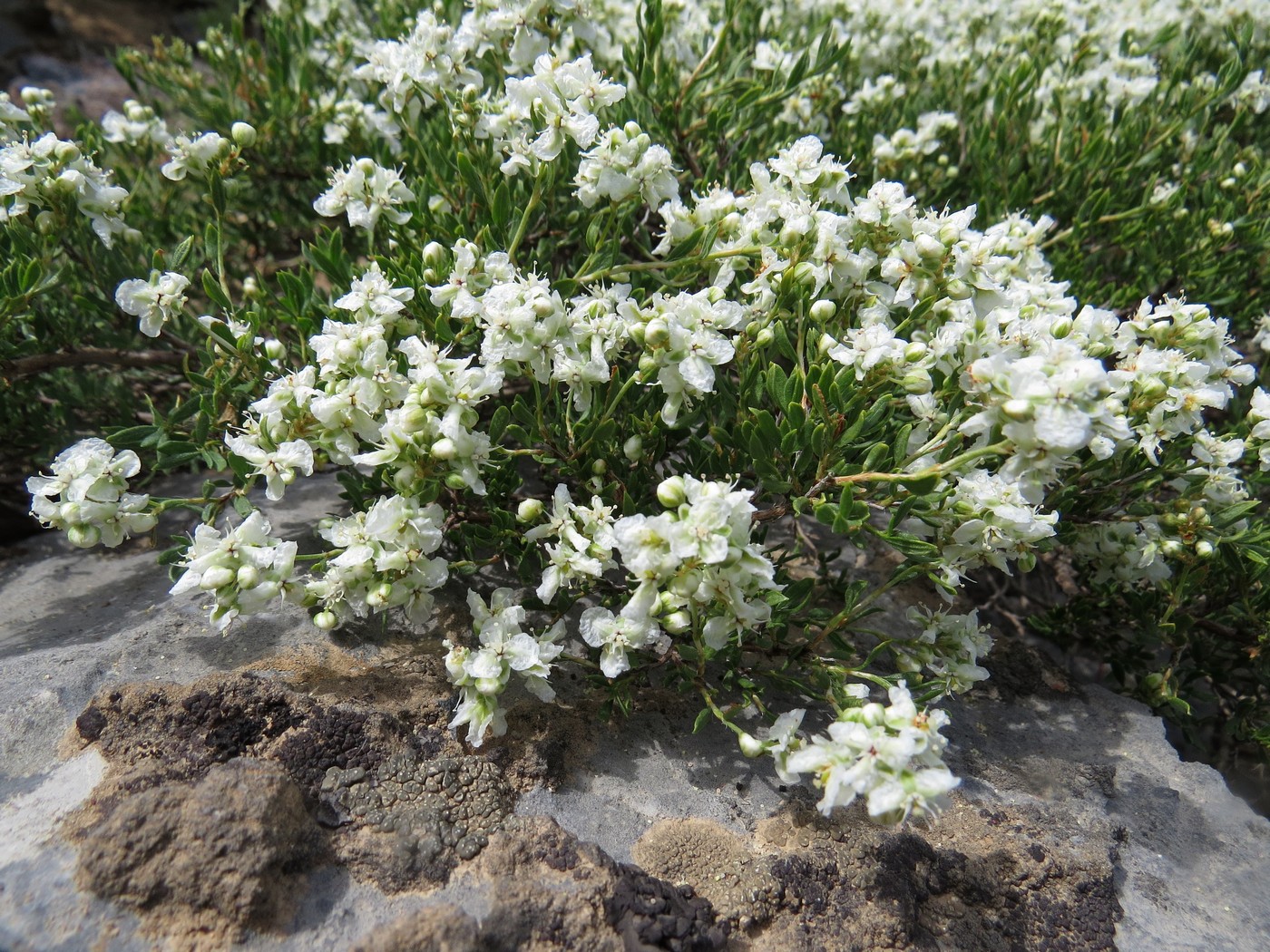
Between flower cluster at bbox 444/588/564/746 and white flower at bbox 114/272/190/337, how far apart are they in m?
1.51

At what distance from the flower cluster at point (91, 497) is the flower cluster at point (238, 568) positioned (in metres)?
0.36

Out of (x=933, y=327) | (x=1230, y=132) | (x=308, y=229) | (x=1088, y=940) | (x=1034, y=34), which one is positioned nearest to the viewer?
(x=1088, y=940)

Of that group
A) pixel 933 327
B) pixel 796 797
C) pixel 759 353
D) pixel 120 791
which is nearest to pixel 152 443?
pixel 120 791

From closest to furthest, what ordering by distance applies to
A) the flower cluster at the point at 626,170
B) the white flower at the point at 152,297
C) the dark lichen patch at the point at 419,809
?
the dark lichen patch at the point at 419,809 → the flower cluster at the point at 626,170 → the white flower at the point at 152,297

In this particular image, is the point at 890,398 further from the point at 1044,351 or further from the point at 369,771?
the point at 369,771

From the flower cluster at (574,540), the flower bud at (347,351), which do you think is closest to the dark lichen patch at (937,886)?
the flower cluster at (574,540)

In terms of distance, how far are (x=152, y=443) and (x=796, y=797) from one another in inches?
95.1

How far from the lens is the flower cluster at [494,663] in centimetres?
253

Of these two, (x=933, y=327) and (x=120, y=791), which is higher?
(x=933, y=327)

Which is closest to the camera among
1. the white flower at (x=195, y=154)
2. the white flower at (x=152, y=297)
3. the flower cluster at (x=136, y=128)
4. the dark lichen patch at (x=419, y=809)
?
the dark lichen patch at (x=419, y=809)

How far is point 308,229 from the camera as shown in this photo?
4.93m

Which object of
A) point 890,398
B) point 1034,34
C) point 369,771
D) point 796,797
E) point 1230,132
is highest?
point 1034,34

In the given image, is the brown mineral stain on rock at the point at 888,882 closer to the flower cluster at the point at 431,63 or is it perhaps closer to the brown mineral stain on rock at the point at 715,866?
the brown mineral stain on rock at the point at 715,866

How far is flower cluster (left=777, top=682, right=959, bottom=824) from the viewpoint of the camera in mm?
2096
